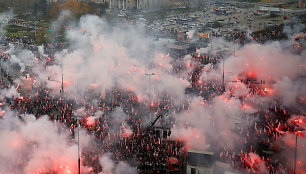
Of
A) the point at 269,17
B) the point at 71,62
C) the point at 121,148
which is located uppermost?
the point at 269,17

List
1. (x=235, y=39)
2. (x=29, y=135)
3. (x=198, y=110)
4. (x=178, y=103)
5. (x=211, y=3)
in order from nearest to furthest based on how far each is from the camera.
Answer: (x=29, y=135), (x=198, y=110), (x=178, y=103), (x=235, y=39), (x=211, y=3)

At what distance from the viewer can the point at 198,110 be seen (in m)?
8.73

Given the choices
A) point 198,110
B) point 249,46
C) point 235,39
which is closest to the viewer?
point 198,110

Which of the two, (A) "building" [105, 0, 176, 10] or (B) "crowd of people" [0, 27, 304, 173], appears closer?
(B) "crowd of people" [0, 27, 304, 173]

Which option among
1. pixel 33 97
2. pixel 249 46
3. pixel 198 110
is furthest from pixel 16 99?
pixel 249 46

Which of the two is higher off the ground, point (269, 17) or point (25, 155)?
point (269, 17)

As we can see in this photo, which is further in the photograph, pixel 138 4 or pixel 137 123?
pixel 138 4

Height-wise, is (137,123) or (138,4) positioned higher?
(138,4)

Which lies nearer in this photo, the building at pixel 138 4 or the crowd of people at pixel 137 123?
the crowd of people at pixel 137 123

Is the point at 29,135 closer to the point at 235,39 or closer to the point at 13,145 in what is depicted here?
the point at 13,145

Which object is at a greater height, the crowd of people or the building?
the building

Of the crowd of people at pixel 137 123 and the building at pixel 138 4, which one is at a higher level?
the building at pixel 138 4

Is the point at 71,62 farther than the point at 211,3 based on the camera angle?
No

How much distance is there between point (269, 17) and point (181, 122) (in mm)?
8750
